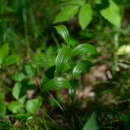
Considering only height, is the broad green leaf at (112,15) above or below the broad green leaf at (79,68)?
above

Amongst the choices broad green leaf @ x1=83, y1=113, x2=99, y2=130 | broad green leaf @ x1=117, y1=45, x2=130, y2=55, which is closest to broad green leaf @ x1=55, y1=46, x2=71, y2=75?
broad green leaf @ x1=83, y1=113, x2=99, y2=130

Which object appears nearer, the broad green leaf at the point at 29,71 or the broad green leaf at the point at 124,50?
the broad green leaf at the point at 29,71

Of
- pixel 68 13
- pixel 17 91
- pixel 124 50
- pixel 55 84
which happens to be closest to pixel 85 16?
pixel 68 13

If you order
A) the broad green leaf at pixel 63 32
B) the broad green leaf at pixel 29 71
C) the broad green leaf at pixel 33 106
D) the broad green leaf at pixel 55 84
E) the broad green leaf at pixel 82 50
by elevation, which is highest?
the broad green leaf at pixel 63 32

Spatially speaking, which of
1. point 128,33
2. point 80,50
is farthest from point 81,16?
point 128,33

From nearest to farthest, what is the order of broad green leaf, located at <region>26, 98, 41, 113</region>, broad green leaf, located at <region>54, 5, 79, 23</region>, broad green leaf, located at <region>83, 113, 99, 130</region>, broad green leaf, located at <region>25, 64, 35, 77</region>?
1. broad green leaf, located at <region>83, 113, 99, 130</region>
2. broad green leaf, located at <region>26, 98, 41, 113</region>
3. broad green leaf, located at <region>25, 64, 35, 77</region>
4. broad green leaf, located at <region>54, 5, 79, 23</region>

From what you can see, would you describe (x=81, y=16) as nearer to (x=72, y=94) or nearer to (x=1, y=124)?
(x=72, y=94)

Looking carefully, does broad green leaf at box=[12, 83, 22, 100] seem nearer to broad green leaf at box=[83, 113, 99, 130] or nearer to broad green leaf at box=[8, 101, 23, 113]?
broad green leaf at box=[8, 101, 23, 113]

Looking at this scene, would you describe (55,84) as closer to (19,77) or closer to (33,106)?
(33,106)

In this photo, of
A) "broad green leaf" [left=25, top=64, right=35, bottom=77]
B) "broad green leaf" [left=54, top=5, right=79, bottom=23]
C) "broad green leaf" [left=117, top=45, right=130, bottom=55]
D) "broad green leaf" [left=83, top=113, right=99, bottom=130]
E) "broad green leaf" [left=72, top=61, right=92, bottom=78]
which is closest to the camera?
"broad green leaf" [left=83, top=113, right=99, bottom=130]

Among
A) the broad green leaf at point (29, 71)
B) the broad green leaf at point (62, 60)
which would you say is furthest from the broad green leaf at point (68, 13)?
the broad green leaf at point (62, 60)

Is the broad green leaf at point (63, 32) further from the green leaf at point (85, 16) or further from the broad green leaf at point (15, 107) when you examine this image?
the broad green leaf at point (15, 107)
